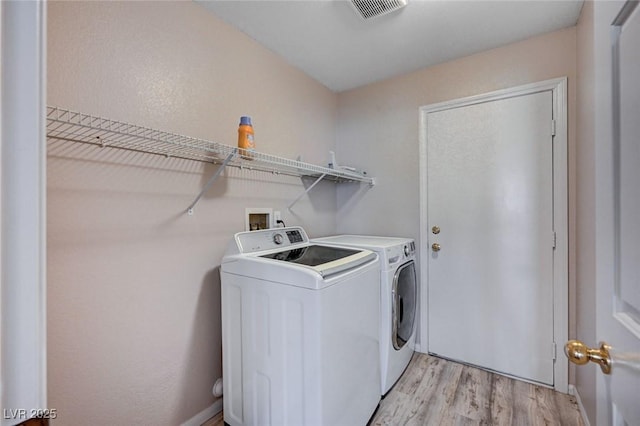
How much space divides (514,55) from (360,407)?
2531 mm

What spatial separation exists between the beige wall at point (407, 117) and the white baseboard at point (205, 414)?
5.66 ft

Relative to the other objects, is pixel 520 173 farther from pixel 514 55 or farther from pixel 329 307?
pixel 329 307

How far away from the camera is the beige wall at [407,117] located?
184cm

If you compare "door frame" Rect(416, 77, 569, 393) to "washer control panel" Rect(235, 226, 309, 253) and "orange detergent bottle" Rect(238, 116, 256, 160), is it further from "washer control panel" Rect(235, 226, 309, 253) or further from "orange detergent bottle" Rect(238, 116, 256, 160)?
"orange detergent bottle" Rect(238, 116, 256, 160)

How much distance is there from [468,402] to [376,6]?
2.48 metres

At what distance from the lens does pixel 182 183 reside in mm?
1501

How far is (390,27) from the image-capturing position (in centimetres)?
180

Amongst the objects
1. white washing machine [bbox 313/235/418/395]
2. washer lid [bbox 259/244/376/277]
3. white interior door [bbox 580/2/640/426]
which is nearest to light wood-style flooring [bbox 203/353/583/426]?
white washing machine [bbox 313/235/418/395]

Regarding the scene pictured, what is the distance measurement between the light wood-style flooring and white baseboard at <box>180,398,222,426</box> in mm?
30

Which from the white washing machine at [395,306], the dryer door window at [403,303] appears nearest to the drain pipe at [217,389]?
the white washing machine at [395,306]

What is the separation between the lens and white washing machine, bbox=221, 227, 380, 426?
1.18 m

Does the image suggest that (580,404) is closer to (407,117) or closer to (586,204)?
(586,204)
